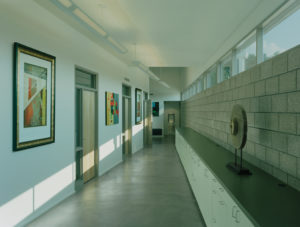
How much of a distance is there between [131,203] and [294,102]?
315 centimetres

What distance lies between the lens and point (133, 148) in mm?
9508

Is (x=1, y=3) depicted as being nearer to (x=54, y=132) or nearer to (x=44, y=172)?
(x=54, y=132)

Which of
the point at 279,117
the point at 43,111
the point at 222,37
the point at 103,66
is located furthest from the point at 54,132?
the point at 222,37

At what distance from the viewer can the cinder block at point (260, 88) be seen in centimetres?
287

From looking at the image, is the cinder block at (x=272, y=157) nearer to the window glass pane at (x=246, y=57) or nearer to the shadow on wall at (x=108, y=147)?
the window glass pane at (x=246, y=57)

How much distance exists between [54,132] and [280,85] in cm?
354

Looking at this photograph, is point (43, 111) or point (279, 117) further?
point (43, 111)

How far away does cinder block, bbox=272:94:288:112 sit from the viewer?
233 centimetres

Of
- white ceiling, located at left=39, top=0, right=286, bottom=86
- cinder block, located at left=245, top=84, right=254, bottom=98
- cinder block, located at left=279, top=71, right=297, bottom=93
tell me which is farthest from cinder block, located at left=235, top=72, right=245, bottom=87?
cinder block, located at left=279, top=71, right=297, bottom=93

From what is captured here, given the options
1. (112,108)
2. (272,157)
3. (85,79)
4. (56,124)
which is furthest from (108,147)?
(272,157)

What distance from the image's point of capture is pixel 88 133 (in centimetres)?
559

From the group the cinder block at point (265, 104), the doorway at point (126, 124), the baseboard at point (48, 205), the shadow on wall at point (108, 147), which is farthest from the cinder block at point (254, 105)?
the doorway at point (126, 124)

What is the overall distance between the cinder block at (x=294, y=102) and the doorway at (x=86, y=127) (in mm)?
4159

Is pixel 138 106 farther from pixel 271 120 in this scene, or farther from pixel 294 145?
pixel 294 145
